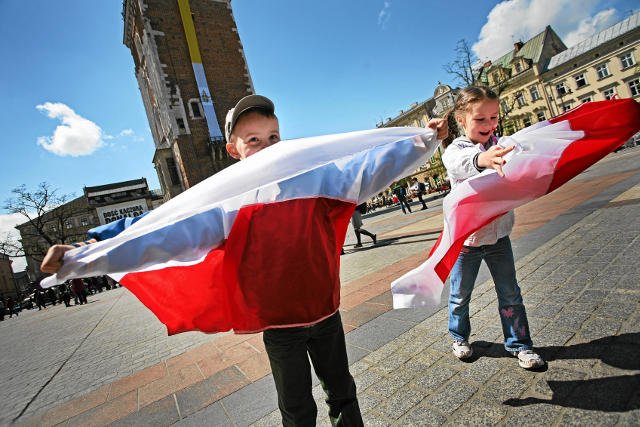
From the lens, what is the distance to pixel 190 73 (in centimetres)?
2695

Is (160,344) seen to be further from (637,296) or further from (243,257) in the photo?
(637,296)

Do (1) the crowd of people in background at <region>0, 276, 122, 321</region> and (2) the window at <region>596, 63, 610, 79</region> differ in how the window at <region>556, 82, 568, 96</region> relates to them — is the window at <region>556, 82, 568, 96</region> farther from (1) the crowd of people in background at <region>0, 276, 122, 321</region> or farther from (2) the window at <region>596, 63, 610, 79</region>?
(1) the crowd of people in background at <region>0, 276, 122, 321</region>

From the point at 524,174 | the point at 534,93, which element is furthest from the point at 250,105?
the point at 534,93

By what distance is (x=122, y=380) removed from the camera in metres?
3.94

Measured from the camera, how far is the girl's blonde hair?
2057mm

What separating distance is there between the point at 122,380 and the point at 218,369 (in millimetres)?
1473

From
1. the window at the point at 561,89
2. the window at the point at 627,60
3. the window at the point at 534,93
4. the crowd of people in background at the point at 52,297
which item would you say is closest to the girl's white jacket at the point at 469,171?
the crowd of people in background at the point at 52,297

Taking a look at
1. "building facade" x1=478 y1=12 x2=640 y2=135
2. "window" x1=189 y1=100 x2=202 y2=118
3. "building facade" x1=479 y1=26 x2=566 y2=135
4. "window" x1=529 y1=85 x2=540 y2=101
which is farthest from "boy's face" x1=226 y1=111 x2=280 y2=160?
"window" x1=529 y1=85 x2=540 y2=101

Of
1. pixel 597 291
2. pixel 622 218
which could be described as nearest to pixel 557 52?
pixel 622 218

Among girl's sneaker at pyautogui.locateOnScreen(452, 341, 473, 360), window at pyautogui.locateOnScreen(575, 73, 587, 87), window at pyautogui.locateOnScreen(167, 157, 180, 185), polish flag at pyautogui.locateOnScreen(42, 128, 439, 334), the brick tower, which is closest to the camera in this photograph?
polish flag at pyautogui.locateOnScreen(42, 128, 439, 334)

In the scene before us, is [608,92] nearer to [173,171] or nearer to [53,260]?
[173,171]

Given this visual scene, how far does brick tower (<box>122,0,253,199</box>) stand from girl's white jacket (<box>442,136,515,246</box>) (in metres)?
24.7

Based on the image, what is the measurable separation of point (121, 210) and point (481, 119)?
57.6 m

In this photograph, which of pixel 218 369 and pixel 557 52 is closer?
pixel 218 369
